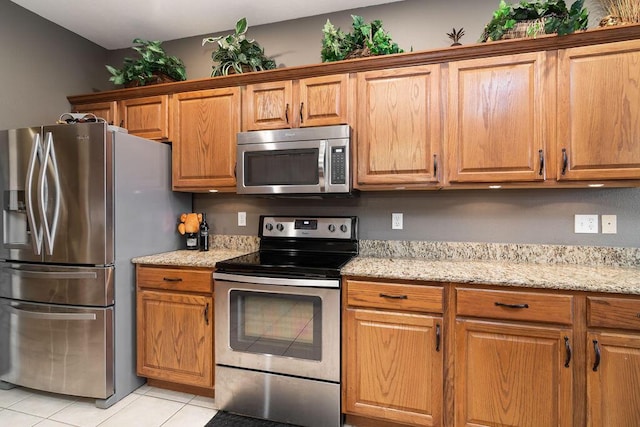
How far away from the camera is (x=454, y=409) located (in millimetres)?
1652

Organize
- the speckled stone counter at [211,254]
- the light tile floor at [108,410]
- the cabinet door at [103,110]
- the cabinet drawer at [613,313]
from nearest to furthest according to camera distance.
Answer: the cabinet drawer at [613,313]
the light tile floor at [108,410]
the speckled stone counter at [211,254]
the cabinet door at [103,110]

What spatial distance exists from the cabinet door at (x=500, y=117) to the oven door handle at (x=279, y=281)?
3.16 feet

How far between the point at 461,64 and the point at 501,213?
981 millimetres

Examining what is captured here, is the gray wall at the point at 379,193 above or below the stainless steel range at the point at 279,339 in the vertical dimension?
above

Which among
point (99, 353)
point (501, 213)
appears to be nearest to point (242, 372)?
point (99, 353)

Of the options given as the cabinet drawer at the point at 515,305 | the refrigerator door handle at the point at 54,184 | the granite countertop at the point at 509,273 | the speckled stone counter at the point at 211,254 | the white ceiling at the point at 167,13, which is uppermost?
the white ceiling at the point at 167,13

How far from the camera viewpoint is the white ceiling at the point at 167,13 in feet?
7.82

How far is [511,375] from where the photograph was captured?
157cm

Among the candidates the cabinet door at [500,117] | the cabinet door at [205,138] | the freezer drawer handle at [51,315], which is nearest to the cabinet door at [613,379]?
the cabinet door at [500,117]

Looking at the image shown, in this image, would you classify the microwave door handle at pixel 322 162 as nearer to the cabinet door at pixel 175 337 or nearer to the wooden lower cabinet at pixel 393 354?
the wooden lower cabinet at pixel 393 354

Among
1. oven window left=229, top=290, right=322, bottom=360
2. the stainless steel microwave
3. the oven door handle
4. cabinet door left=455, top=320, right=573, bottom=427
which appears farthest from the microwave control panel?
cabinet door left=455, top=320, right=573, bottom=427

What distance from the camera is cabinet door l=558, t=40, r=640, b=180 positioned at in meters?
1.67

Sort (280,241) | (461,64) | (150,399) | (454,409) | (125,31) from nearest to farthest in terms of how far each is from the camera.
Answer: (454,409) → (461,64) → (150,399) → (280,241) → (125,31)

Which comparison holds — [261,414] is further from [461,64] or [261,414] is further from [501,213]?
[461,64]
